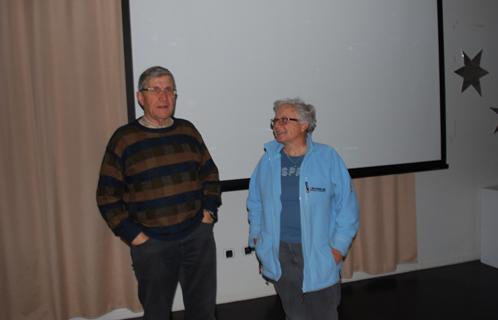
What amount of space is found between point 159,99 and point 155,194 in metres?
0.47

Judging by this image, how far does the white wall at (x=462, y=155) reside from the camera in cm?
362

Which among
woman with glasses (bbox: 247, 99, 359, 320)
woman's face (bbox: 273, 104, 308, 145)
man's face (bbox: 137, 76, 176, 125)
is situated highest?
man's face (bbox: 137, 76, 176, 125)

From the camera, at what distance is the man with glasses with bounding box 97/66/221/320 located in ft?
6.75

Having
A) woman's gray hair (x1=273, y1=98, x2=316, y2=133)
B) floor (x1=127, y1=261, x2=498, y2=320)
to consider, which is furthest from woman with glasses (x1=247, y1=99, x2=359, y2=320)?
floor (x1=127, y1=261, x2=498, y2=320)

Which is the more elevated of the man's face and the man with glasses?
the man's face

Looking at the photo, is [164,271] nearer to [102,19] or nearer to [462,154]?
[102,19]

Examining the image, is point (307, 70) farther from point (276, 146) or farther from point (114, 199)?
point (114, 199)

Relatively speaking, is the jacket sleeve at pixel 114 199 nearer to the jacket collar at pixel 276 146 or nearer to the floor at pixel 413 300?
the jacket collar at pixel 276 146

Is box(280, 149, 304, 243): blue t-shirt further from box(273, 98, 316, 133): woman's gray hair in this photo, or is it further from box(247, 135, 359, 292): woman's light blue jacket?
box(273, 98, 316, 133): woman's gray hair

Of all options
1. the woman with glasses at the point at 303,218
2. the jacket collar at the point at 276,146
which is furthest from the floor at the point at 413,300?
the jacket collar at the point at 276,146

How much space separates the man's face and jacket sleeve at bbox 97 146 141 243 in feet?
0.92

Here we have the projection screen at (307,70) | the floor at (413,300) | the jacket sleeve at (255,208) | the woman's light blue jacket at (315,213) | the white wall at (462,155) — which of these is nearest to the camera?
the woman's light blue jacket at (315,213)

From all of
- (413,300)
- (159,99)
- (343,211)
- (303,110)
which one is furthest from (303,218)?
(413,300)

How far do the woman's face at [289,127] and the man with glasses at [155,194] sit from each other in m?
0.47
